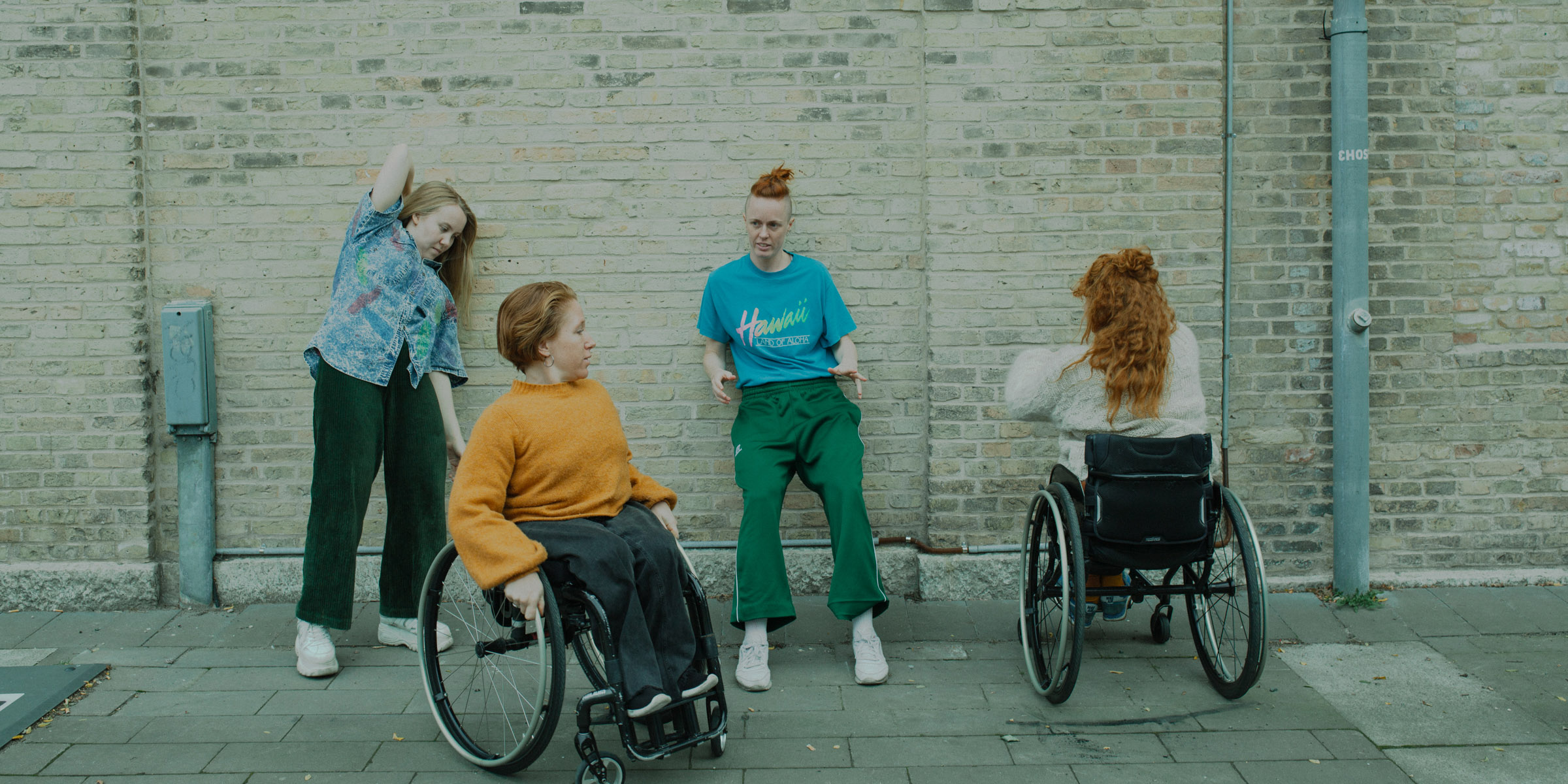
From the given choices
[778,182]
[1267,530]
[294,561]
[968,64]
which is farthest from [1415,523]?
[294,561]

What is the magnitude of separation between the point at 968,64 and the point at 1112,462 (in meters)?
2.05

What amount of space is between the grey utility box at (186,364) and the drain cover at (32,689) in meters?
1.07

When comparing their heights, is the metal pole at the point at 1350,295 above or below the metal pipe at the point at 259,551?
above

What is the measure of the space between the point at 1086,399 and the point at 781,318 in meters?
1.29

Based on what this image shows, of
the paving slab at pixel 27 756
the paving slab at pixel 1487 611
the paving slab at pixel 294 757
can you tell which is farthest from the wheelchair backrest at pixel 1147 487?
Result: the paving slab at pixel 27 756

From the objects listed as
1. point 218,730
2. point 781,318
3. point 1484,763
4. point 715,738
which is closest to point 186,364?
point 218,730

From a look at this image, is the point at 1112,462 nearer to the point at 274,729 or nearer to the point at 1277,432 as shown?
the point at 1277,432

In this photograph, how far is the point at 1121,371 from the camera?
356cm

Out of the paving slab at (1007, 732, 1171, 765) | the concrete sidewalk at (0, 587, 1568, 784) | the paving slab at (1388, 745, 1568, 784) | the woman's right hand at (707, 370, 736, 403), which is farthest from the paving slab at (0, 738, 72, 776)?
the paving slab at (1388, 745, 1568, 784)

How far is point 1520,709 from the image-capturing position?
3.72 m

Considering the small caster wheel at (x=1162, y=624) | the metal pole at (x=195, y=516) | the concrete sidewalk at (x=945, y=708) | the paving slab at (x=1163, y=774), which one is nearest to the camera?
the paving slab at (x=1163, y=774)

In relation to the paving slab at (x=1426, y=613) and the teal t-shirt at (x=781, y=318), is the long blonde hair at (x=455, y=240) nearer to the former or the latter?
the teal t-shirt at (x=781, y=318)

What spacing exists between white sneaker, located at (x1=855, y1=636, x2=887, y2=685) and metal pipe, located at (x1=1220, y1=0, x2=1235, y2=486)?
68.3 inches

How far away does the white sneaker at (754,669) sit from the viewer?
3922 mm
